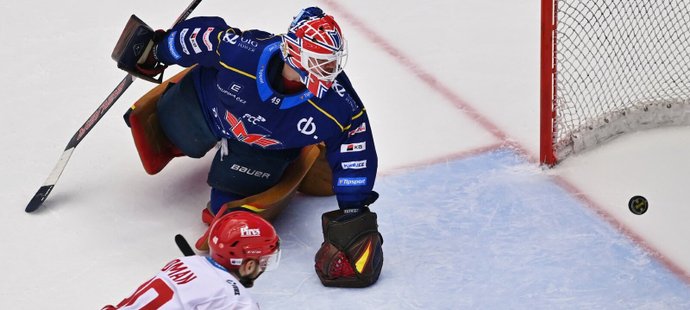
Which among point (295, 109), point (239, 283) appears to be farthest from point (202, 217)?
point (239, 283)

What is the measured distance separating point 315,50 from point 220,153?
726 millimetres

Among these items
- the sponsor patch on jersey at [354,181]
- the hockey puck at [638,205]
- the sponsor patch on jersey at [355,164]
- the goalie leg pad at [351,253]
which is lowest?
the hockey puck at [638,205]

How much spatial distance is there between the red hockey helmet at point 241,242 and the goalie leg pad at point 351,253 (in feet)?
2.54

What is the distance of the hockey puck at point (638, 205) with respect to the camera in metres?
4.26

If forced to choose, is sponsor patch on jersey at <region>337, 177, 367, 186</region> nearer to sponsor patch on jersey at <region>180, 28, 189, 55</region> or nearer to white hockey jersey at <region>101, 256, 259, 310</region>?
sponsor patch on jersey at <region>180, 28, 189, 55</region>

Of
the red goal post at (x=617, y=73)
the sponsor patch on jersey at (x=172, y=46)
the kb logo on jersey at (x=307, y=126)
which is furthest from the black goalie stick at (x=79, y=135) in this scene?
the red goal post at (x=617, y=73)

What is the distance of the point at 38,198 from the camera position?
168 inches

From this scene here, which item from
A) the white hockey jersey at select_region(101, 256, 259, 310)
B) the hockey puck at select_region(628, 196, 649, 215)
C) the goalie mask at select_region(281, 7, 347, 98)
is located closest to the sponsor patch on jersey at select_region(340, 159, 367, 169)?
the goalie mask at select_region(281, 7, 347, 98)

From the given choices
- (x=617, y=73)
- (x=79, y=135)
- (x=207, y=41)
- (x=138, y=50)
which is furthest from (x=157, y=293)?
(x=617, y=73)

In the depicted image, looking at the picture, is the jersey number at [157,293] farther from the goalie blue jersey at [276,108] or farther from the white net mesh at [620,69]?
the white net mesh at [620,69]

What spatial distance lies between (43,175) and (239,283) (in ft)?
5.19

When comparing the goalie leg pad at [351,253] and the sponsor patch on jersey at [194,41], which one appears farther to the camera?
the sponsor patch on jersey at [194,41]

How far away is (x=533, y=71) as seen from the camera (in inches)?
200

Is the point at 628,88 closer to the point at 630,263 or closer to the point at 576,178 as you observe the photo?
the point at 576,178
